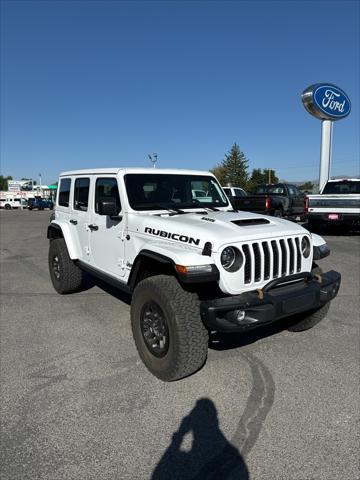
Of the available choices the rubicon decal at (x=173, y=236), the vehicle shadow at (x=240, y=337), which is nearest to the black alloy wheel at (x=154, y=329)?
the rubicon decal at (x=173, y=236)

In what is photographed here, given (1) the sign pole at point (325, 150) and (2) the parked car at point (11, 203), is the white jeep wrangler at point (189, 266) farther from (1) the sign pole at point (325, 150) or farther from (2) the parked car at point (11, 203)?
(2) the parked car at point (11, 203)

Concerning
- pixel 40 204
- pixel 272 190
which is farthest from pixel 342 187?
pixel 40 204

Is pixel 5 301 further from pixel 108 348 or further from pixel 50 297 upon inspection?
pixel 108 348

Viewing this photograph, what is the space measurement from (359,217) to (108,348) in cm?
1040

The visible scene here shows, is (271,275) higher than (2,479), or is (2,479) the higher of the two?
(271,275)

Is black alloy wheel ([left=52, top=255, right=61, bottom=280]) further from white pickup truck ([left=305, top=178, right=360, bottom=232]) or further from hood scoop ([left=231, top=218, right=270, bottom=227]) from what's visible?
white pickup truck ([left=305, top=178, right=360, bottom=232])

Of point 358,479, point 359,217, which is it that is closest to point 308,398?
point 358,479

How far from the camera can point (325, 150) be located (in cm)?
1759

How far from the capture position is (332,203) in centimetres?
1248

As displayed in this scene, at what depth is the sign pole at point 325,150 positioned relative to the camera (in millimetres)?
17567

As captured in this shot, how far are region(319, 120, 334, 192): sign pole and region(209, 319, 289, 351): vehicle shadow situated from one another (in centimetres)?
1429

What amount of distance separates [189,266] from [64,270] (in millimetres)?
3255

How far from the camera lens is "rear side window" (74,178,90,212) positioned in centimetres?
531

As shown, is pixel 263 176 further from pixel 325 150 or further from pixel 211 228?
pixel 211 228
